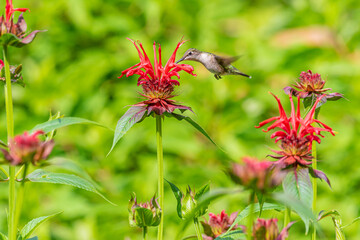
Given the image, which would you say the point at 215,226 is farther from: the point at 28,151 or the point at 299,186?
the point at 28,151

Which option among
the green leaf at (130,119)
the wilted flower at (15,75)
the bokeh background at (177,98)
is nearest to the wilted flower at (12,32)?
the wilted flower at (15,75)

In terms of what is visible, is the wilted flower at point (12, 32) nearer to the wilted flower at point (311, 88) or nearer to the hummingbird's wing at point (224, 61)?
the wilted flower at point (311, 88)

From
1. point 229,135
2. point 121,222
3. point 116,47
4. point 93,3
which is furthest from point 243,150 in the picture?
point 93,3

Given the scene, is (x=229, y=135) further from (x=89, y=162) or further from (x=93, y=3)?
(x=93, y=3)

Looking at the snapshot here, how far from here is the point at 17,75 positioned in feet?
2.23

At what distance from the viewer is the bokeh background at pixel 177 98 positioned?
86.6 inches

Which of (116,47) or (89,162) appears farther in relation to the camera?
(116,47)

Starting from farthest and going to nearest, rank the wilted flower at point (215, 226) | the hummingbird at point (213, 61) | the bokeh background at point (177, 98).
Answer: the bokeh background at point (177, 98)
the hummingbird at point (213, 61)
the wilted flower at point (215, 226)

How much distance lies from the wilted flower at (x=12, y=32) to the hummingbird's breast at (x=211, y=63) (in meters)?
0.43

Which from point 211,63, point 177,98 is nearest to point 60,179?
point 211,63

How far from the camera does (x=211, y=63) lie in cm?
102

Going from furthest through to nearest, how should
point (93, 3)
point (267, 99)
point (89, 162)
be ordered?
point (93, 3)
point (267, 99)
point (89, 162)

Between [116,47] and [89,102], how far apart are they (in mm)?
405

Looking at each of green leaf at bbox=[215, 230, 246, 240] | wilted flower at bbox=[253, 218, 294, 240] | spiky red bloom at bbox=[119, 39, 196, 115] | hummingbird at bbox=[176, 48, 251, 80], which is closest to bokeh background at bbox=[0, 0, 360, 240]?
hummingbird at bbox=[176, 48, 251, 80]
